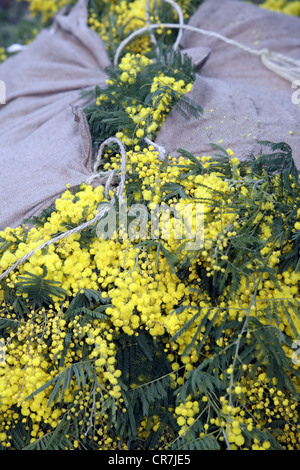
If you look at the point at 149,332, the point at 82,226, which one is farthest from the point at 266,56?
the point at 149,332

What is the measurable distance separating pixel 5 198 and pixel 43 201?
0.56ft

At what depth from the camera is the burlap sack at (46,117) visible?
1.72 meters

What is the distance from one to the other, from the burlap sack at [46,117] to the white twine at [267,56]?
23 centimetres

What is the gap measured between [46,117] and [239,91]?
92 centimetres

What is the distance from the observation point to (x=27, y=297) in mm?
1440

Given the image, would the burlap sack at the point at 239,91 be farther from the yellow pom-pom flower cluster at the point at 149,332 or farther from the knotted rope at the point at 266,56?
the yellow pom-pom flower cluster at the point at 149,332

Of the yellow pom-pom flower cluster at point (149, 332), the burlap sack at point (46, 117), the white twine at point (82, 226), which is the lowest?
the yellow pom-pom flower cluster at point (149, 332)

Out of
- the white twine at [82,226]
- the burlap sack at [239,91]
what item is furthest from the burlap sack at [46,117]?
the burlap sack at [239,91]

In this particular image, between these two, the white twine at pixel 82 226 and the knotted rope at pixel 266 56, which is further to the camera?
the knotted rope at pixel 266 56

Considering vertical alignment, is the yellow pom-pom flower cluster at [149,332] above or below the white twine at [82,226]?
below

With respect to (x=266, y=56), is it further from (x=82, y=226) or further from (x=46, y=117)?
(x=82, y=226)

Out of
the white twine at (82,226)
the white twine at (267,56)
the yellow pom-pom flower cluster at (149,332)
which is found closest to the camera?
the yellow pom-pom flower cluster at (149,332)

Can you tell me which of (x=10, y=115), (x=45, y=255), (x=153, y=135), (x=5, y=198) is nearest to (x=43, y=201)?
(x=5, y=198)

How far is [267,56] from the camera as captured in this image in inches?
86.7
